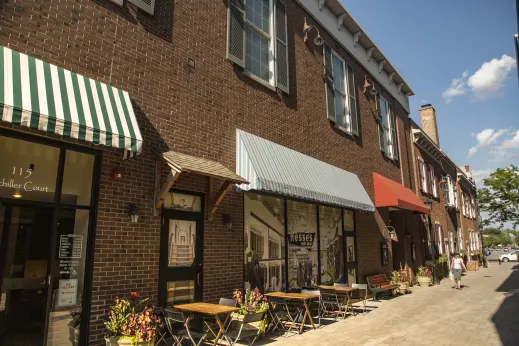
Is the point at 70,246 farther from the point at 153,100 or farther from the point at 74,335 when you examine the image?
the point at 153,100

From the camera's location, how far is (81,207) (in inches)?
223

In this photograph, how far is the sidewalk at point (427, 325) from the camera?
7.25m

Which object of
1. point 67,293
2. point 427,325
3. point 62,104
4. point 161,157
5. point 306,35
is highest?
point 306,35

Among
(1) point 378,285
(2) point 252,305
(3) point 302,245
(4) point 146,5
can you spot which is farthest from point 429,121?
(4) point 146,5

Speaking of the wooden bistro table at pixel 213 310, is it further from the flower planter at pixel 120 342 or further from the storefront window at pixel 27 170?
the storefront window at pixel 27 170

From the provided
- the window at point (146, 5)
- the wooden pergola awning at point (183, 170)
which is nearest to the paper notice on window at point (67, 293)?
the wooden pergola awning at point (183, 170)

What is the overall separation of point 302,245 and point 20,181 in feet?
23.6

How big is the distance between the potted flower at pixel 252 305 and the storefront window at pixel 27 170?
12.8ft

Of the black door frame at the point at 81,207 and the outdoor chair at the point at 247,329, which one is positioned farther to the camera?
the outdoor chair at the point at 247,329

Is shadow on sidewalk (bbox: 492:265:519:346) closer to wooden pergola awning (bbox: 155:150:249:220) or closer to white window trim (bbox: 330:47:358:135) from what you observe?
wooden pergola awning (bbox: 155:150:249:220)

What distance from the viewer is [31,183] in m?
5.27

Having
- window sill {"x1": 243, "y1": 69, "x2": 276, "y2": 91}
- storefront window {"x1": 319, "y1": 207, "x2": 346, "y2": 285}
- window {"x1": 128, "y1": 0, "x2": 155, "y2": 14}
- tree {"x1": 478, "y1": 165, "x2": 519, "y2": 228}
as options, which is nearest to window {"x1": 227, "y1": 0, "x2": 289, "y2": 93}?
window sill {"x1": 243, "y1": 69, "x2": 276, "y2": 91}

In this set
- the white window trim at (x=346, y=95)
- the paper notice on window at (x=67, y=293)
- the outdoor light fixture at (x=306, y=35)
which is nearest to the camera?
the paper notice on window at (x=67, y=293)

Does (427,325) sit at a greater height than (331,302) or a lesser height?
lesser
